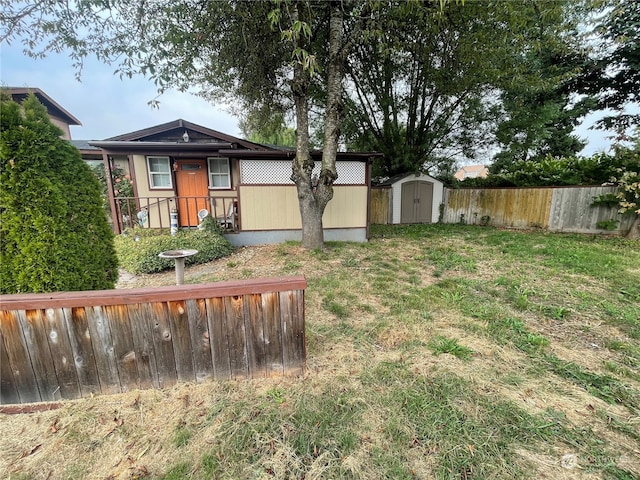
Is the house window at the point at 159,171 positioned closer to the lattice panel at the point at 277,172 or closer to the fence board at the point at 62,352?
the lattice panel at the point at 277,172

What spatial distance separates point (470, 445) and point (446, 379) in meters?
0.60

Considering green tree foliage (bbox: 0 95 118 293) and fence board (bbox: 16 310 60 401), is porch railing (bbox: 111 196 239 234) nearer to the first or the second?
green tree foliage (bbox: 0 95 118 293)

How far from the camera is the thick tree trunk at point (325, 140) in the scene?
18.5 feet

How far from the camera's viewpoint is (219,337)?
215cm

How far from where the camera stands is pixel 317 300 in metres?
3.84

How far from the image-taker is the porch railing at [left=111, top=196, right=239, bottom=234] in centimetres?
789

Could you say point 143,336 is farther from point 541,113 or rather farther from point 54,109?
point 54,109

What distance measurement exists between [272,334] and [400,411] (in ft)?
Answer: 3.66

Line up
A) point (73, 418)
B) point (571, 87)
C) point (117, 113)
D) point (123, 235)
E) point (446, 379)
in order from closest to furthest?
point (73, 418)
point (446, 379)
point (123, 235)
point (117, 113)
point (571, 87)

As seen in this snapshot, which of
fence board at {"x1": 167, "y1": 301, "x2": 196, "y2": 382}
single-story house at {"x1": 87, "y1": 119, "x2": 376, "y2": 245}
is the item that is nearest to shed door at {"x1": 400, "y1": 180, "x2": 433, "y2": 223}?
single-story house at {"x1": 87, "y1": 119, "x2": 376, "y2": 245}

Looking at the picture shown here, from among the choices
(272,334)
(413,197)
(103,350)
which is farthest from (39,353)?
(413,197)

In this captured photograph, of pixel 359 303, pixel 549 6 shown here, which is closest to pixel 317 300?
pixel 359 303

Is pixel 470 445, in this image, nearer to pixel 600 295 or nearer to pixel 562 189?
pixel 600 295

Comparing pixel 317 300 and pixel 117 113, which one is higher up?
pixel 117 113
